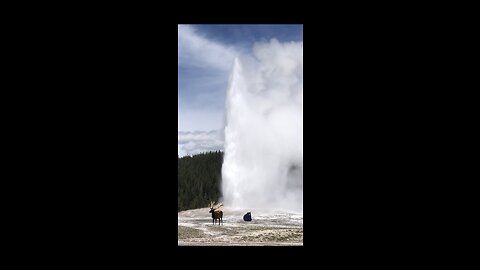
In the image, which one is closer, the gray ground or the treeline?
the gray ground

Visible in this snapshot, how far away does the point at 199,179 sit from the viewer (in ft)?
47.8

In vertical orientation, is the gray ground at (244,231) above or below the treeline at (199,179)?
below

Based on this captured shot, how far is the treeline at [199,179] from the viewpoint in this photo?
44.8ft

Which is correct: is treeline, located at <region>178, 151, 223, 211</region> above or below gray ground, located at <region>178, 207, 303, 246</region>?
above

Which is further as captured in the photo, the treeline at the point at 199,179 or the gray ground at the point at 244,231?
the treeline at the point at 199,179

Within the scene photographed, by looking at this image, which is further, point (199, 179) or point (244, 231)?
point (199, 179)

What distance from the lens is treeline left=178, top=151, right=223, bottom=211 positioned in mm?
13648

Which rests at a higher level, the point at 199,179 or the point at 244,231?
the point at 199,179

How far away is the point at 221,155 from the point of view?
15.7 metres
